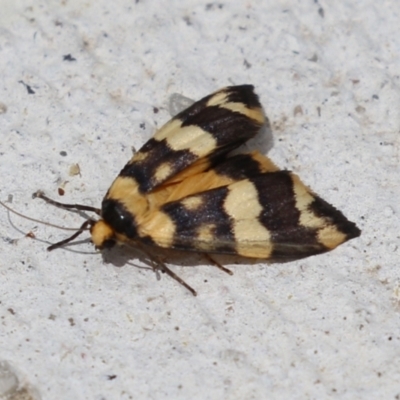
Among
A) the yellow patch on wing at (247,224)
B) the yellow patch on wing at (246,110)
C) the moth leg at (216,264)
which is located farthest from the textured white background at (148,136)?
the yellow patch on wing at (246,110)

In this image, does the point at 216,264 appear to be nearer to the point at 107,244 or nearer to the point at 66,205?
the point at 107,244

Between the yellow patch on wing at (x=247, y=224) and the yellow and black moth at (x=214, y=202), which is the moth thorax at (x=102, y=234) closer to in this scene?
the yellow and black moth at (x=214, y=202)

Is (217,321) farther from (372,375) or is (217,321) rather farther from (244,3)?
(244,3)

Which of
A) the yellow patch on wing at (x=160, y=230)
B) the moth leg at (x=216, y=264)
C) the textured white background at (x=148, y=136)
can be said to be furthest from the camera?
the moth leg at (x=216, y=264)

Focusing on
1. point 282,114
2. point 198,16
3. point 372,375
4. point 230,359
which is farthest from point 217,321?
point 198,16

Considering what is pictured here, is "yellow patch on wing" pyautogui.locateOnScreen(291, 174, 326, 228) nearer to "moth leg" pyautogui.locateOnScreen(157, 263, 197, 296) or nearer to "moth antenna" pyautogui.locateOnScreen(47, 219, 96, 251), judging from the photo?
"moth leg" pyautogui.locateOnScreen(157, 263, 197, 296)

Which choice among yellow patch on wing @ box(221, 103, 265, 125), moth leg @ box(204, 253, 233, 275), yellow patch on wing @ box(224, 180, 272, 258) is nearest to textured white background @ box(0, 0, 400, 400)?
moth leg @ box(204, 253, 233, 275)

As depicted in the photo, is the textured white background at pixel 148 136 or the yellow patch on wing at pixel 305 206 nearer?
the textured white background at pixel 148 136
